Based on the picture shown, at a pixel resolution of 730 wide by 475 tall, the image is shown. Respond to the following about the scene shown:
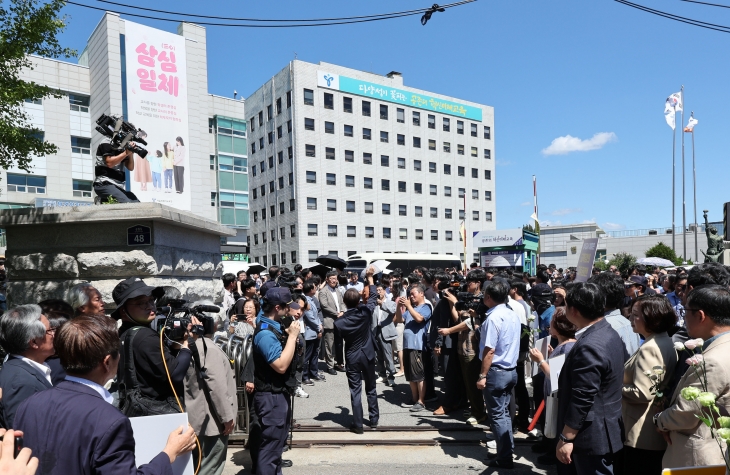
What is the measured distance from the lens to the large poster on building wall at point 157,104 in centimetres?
3094

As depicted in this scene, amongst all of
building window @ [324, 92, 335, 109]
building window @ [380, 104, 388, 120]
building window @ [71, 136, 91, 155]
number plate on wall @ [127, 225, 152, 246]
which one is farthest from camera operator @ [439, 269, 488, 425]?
building window @ [380, 104, 388, 120]

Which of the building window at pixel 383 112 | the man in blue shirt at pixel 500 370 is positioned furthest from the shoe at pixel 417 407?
the building window at pixel 383 112

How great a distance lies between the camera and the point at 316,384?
9.49 meters

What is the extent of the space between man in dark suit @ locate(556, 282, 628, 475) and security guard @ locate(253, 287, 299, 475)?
232 cm

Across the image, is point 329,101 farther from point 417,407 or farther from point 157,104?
point 417,407

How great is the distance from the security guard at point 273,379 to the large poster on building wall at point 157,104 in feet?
94.9

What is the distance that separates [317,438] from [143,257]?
317cm

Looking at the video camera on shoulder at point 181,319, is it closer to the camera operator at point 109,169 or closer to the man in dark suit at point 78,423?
the man in dark suit at point 78,423

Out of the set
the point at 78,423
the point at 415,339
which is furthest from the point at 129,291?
the point at 415,339

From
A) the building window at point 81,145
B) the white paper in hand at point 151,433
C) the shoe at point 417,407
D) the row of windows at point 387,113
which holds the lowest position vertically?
the shoe at point 417,407

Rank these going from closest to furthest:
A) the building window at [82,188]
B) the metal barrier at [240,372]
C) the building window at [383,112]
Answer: the metal barrier at [240,372] → the building window at [82,188] → the building window at [383,112]

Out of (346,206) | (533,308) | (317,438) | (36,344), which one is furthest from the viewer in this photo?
(346,206)

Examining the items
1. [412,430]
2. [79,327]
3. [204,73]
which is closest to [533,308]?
[412,430]

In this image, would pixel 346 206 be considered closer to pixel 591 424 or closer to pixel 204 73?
pixel 204 73
